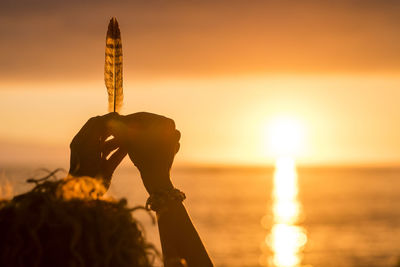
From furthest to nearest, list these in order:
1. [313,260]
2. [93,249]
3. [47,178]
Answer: [313,260] < [47,178] < [93,249]

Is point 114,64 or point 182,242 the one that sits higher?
point 114,64

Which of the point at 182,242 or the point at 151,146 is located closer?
the point at 182,242

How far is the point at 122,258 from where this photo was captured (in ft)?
6.47

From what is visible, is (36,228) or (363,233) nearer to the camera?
(36,228)

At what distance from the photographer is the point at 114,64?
3516 millimetres

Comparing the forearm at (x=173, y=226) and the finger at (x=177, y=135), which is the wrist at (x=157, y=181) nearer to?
the forearm at (x=173, y=226)

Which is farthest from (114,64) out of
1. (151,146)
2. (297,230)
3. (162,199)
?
(297,230)

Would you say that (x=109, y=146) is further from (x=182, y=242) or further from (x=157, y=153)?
(x=182, y=242)

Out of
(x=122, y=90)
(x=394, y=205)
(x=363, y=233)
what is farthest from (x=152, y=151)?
(x=394, y=205)

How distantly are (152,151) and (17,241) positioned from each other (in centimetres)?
112

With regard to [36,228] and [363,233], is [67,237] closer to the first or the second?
[36,228]

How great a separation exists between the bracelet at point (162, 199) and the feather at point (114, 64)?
2.08ft

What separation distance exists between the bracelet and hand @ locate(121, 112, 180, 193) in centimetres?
5

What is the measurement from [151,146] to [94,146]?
24 cm
